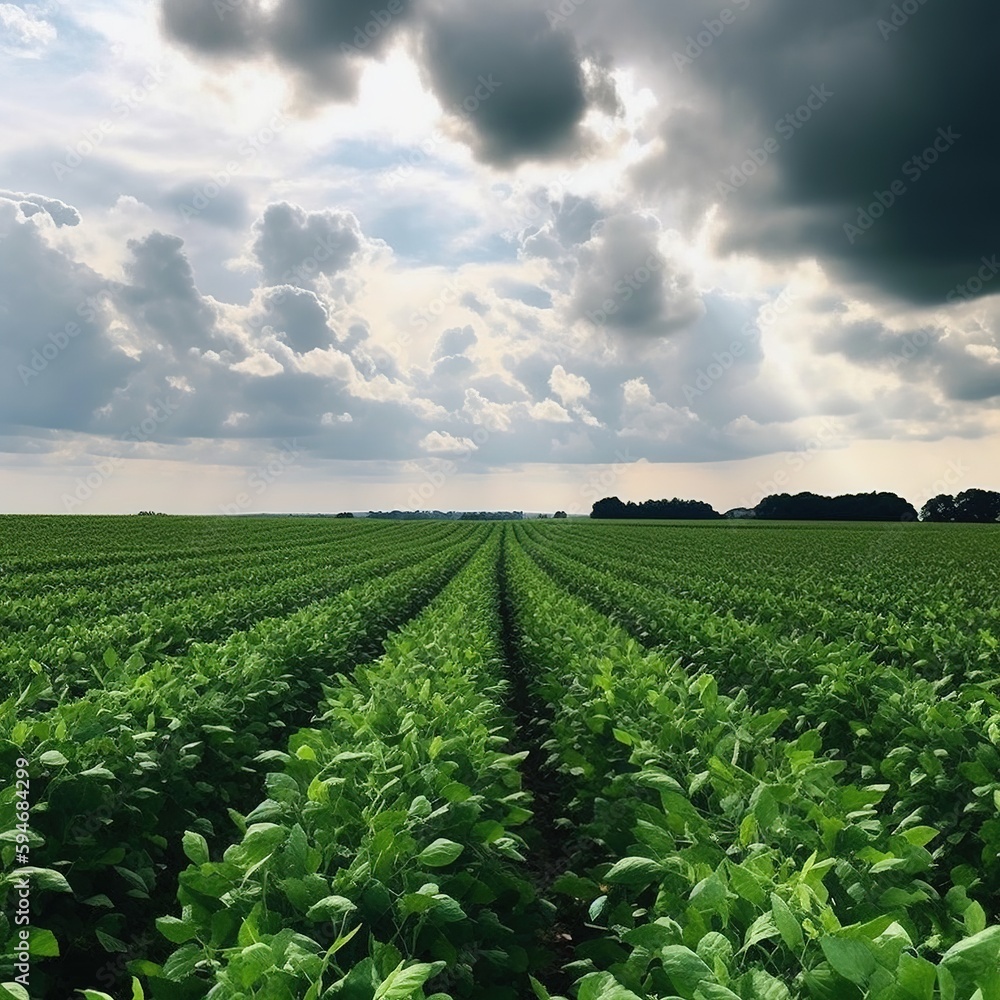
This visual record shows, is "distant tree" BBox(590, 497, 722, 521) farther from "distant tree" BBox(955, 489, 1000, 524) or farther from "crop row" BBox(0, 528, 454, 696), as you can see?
"crop row" BBox(0, 528, 454, 696)

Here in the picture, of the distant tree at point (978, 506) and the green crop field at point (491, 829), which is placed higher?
the distant tree at point (978, 506)

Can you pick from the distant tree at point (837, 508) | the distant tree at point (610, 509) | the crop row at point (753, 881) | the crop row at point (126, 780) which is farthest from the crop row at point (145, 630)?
the distant tree at point (610, 509)

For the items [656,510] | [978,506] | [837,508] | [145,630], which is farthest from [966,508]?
[145,630]

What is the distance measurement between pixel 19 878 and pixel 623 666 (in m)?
4.76

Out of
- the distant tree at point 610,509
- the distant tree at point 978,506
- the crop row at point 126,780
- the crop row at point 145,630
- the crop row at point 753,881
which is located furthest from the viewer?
the distant tree at point 610,509

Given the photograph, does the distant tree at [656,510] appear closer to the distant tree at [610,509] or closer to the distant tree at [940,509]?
the distant tree at [610,509]

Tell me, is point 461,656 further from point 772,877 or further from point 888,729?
point 772,877

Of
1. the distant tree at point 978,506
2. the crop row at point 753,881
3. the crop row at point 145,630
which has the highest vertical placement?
the distant tree at point 978,506

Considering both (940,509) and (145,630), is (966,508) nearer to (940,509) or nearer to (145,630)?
(940,509)

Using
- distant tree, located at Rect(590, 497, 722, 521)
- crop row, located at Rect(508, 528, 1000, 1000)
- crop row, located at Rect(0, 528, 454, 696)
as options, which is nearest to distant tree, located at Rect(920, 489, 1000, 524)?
distant tree, located at Rect(590, 497, 722, 521)

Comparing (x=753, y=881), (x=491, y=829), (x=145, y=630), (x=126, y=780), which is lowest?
(x=145, y=630)

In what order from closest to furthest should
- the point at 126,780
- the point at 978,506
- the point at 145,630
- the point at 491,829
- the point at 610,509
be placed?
the point at 491,829 < the point at 126,780 < the point at 145,630 < the point at 978,506 < the point at 610,509

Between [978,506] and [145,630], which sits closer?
[145,630]

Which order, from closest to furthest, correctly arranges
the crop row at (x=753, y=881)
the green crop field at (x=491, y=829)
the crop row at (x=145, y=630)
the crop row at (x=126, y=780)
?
the crop row at (x=753, y=881)
the green crop field at (x=491, y=829)
the crop row at (x=126, y=780)
the crop row at (x=145, y=630)
